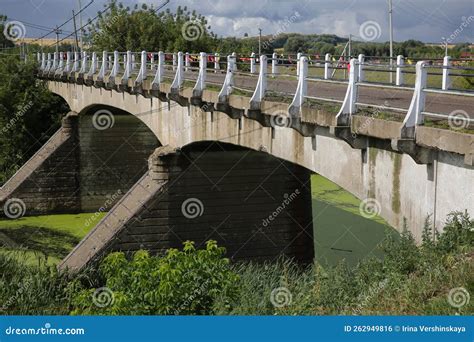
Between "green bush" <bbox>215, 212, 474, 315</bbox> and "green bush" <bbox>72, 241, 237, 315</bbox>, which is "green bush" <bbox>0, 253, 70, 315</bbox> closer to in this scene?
"green bush" <bbox>72, 241, 237, 315</bbox>

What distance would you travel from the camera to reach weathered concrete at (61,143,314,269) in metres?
19.7

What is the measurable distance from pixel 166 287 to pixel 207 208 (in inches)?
424

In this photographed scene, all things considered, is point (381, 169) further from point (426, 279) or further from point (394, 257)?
point (426, 279)

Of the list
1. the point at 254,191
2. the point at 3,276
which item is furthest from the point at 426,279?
the point at 254,191

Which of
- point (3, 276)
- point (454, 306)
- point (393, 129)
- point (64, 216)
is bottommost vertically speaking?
point (64, 216)

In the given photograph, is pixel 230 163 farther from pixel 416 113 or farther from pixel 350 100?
pixel 416 113

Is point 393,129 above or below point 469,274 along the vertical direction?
above

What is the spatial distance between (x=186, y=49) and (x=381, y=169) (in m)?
36.7

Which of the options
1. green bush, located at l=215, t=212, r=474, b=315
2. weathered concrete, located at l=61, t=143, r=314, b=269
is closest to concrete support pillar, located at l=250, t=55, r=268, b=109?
green bush, located at l=215, t=212, r=474, b=315

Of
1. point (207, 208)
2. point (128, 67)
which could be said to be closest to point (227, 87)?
point (207, 208)

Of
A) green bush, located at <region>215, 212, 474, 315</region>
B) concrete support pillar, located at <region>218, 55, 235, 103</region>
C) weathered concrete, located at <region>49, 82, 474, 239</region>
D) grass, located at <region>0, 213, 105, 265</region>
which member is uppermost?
concrete support pillar, located at <region>218, 55, 235, 103</region>

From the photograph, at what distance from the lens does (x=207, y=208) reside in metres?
20.1

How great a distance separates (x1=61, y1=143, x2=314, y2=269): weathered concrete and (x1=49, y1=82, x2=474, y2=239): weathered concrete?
7.46 ft

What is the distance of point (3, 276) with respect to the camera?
487 inches
